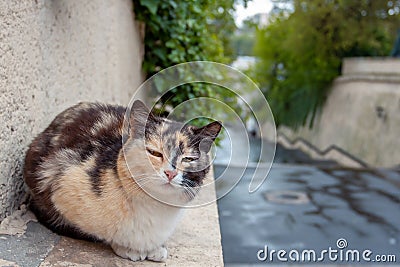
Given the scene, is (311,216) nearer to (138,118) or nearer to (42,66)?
(42,66)

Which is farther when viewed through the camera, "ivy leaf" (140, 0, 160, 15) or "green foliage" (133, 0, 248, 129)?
"green foliage" (133, 0, 248, 129)

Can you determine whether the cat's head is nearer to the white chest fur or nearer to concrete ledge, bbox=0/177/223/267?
the white chest fur

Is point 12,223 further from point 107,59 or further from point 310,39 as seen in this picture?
point 310,39

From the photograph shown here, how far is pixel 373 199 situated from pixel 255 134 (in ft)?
11.9

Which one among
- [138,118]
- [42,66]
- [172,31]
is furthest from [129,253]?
[172,31]

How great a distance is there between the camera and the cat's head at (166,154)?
0.92 meters

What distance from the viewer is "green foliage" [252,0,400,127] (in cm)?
1012

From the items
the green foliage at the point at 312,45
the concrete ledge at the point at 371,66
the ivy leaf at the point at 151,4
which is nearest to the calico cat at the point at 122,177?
the ivy leaf at the point at 151,4

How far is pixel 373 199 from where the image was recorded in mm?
4422

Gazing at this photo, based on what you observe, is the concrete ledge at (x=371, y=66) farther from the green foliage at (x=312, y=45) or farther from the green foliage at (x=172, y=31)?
the green foliage at (x=172, y=31)

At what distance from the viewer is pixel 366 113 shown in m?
9.51

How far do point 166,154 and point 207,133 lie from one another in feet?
0.34

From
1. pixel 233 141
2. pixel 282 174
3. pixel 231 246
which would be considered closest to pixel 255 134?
pixel 233 141

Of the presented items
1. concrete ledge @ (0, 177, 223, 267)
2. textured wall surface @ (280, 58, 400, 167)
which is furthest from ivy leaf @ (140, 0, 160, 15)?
textured wall surface @ (280, 58, 400, 167)
